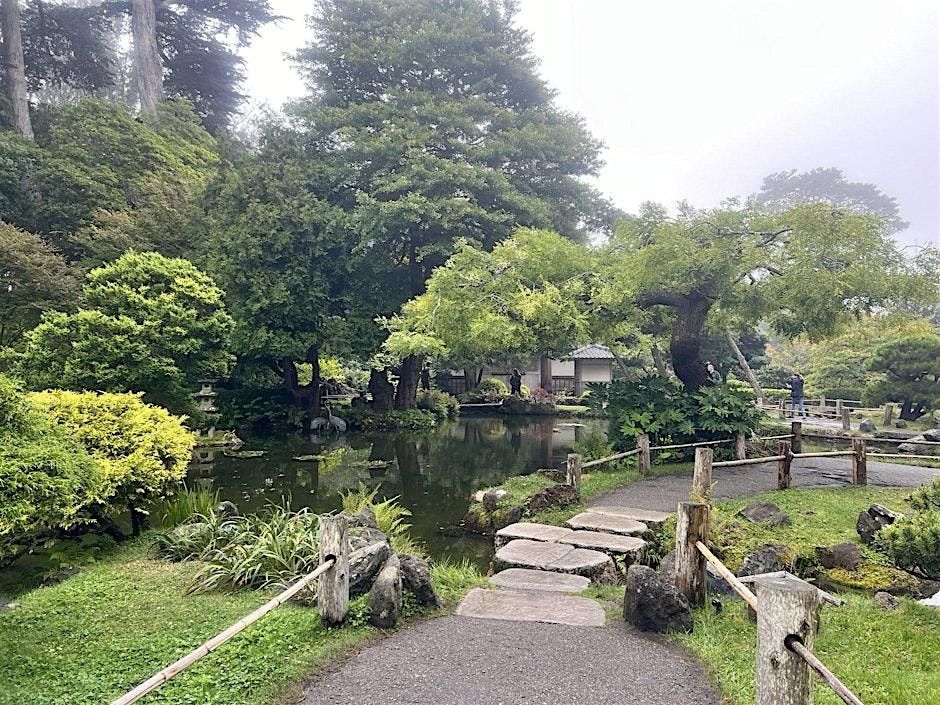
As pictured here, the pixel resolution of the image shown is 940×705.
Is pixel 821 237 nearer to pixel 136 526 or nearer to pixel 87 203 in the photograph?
pixel 136 526

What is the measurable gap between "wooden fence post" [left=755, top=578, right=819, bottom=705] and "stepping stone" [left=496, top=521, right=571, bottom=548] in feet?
14.8

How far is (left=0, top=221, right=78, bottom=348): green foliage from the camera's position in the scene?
41.9 ft

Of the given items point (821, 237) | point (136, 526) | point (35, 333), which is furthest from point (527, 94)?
point (136, 526)

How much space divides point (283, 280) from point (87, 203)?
625cm

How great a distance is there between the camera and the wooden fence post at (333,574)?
446 centimetres

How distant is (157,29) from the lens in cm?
2548

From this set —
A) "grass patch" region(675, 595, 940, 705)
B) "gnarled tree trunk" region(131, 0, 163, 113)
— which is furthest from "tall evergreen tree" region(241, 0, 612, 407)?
"grass patch" region(675, 595, 940, 705)

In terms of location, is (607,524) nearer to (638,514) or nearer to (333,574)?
(638,514)

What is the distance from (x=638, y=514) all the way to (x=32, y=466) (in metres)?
6.78

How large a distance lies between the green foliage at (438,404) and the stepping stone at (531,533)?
16004 mm

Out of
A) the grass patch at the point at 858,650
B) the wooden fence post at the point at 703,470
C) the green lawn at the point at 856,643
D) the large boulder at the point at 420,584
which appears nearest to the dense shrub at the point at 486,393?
the wooden fence post at the point at 703,470

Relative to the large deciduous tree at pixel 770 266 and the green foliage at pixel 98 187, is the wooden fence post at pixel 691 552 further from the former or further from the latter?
the green foliage at pixel 98 187

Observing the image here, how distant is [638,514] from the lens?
27.0ft

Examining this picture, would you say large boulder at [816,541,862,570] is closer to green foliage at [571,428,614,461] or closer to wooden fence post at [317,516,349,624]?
wooden fence post at [317,516,349,624]
